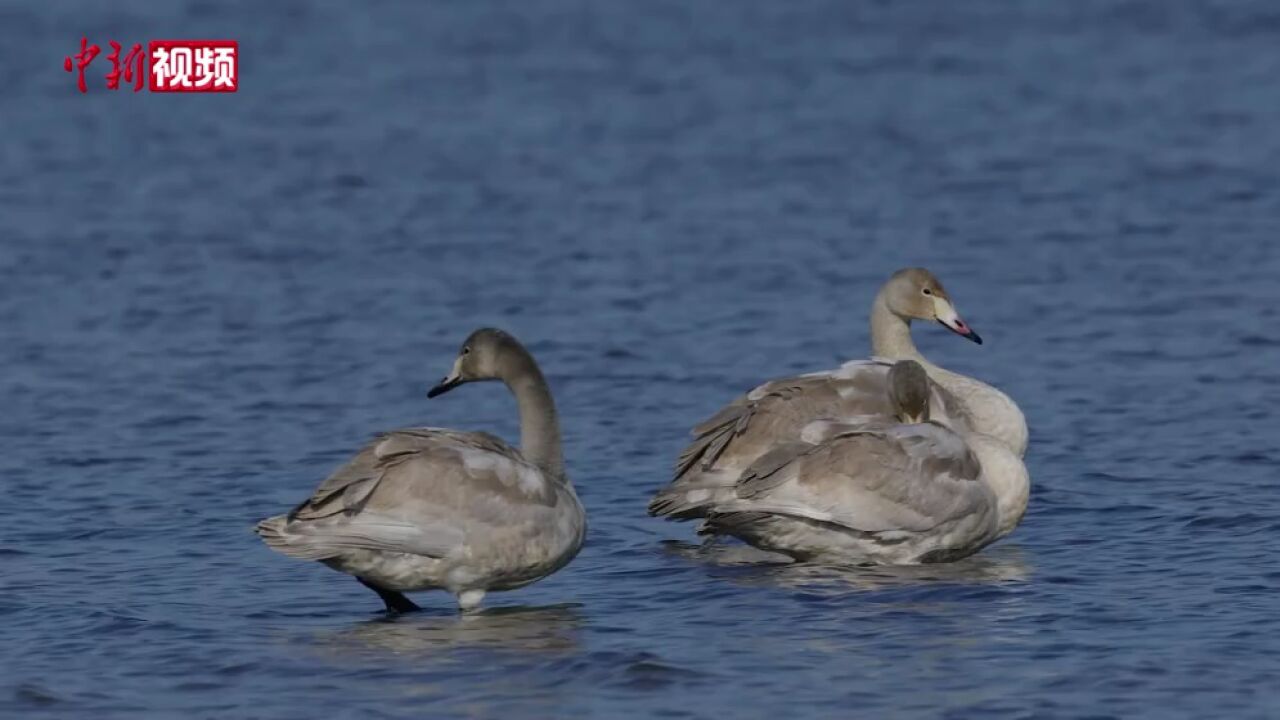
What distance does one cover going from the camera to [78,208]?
2284 centimetres

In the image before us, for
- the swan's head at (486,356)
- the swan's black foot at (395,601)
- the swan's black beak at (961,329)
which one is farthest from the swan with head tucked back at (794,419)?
the swan's black foot at (395,601)

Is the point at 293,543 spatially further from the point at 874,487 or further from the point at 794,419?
the point at 794,419

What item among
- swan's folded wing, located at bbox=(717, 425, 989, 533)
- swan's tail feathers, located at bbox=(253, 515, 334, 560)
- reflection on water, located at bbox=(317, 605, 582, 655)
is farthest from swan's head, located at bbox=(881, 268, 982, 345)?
swan's tail feathers, located at bbox=(253, 515, 334, 560)

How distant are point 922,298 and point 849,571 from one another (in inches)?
121

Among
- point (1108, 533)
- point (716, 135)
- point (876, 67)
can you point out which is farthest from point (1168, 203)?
point (1108, 533)

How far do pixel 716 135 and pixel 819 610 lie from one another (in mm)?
15870

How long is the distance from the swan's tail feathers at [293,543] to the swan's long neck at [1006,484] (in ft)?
11.1

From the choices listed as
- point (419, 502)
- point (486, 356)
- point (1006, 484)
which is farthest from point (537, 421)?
point (1006, 484)

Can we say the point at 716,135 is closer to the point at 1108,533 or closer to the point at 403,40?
the point at 403,40

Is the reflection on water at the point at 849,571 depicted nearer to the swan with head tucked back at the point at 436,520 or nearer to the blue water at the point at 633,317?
the blue water at the point at 633,317

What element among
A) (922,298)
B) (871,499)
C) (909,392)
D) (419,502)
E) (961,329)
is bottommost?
(871,499)

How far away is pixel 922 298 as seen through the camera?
14.5 metres

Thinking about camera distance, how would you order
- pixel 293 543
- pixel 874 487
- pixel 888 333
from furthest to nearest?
pixel 888 333
pixel 874 487
pixel 293 543

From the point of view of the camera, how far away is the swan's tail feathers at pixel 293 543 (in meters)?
10.4
